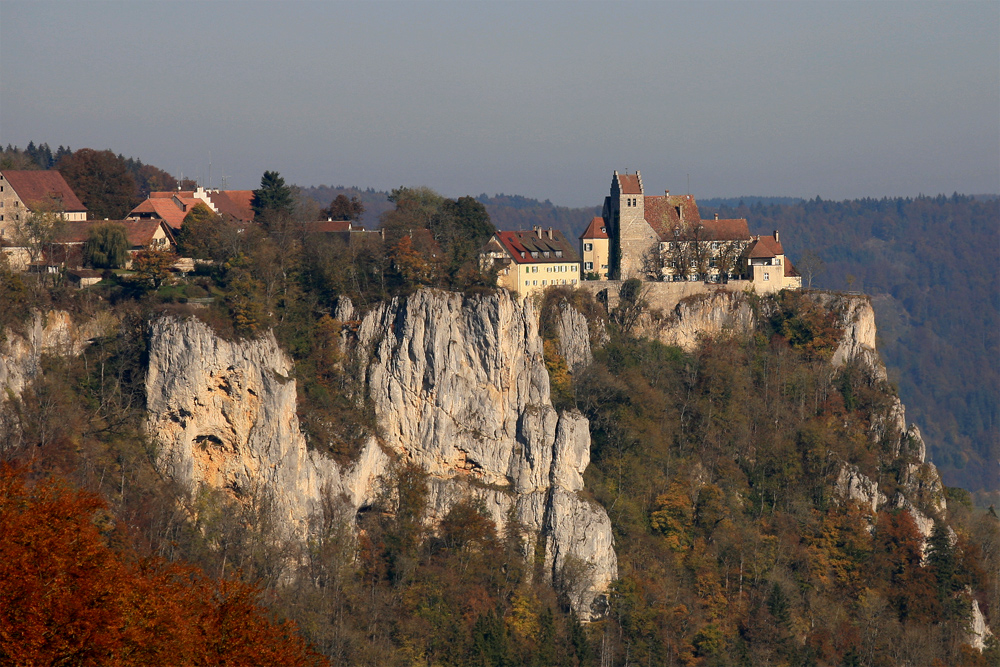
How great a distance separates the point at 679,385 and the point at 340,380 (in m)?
19.2

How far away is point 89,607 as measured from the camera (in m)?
27.5

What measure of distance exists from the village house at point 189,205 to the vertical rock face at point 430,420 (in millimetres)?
11630

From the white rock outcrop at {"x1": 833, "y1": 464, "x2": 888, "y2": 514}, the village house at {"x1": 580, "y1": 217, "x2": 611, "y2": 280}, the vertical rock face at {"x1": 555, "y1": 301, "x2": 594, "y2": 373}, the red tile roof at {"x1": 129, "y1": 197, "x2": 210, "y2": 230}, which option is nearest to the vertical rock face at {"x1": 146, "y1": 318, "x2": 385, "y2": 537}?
the red tile roof at {"x1": 129, "y1": 197, "x2": 210, "y2": 230}

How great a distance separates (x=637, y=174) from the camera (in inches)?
2894

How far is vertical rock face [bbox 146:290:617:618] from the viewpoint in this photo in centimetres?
5612

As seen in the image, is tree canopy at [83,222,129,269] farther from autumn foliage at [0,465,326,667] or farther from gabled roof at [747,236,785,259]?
gabled roof at [747,236,785,259]

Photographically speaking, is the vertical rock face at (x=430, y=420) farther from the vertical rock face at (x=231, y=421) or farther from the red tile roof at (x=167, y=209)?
the red tile roof at (x=167, y=209)

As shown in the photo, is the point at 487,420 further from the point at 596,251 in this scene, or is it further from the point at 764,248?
the point at 764,248

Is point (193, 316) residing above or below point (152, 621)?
above

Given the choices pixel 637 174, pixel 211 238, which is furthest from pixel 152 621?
pixel 637 174

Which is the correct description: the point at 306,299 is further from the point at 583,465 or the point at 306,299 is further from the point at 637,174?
the point at 637,174

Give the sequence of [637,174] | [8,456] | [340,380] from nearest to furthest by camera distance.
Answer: [8,456], [340,380], [637,174]

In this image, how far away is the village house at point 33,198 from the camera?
64750mm

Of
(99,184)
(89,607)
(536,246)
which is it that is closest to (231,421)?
(536,246)
